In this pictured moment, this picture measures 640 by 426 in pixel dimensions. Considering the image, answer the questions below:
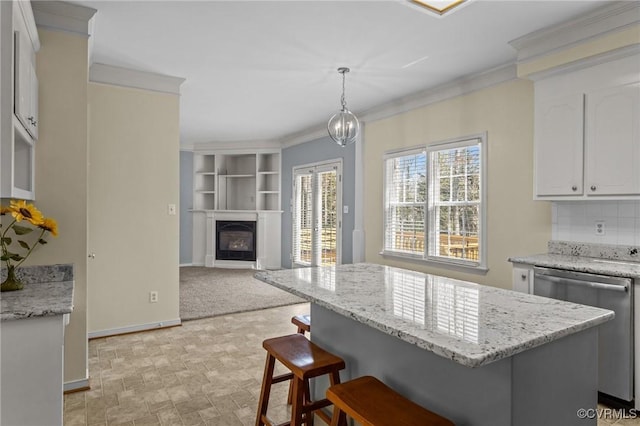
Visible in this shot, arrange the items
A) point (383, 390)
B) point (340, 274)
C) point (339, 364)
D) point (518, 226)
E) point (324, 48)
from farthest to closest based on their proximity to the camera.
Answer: point (518, 226) → point (324, 48) → point (340, 274) → point (339, 364) → point (383, 390)

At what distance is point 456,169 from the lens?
14.2 feet

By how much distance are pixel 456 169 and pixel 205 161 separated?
19.5 ft

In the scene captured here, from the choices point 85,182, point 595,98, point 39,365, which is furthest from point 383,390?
point 595,98

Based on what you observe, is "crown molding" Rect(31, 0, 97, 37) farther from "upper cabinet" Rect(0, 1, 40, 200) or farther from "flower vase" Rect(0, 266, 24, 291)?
"flower vase" Rect(0, 266, 24, 291)

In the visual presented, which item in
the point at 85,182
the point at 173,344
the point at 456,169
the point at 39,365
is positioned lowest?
the point at 173,344

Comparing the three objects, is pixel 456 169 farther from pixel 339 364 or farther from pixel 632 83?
pixel 339 364

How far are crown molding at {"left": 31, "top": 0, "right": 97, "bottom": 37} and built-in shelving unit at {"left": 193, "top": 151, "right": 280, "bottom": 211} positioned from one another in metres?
5.39

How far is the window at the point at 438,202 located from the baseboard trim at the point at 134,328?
2694 millimetres

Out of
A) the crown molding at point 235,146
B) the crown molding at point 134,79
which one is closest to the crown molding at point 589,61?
the crown molding at point 134,79

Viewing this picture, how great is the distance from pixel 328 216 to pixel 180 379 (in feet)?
13.4

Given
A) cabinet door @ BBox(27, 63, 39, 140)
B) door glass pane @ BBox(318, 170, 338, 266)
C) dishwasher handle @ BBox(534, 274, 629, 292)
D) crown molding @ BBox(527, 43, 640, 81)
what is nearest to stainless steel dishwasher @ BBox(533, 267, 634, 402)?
dishwasher handle @ BBox(534, 274, 629, 292)

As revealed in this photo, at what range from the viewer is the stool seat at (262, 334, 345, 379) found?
5.98ft

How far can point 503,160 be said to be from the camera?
150 inches

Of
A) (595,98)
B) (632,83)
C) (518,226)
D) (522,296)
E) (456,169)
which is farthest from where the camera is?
(456,169)
